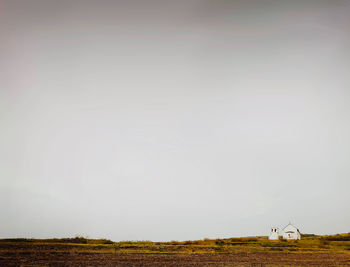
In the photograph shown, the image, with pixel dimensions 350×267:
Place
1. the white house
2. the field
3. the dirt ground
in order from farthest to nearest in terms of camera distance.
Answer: the white house
the field
the dirt ground

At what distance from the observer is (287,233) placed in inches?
3351

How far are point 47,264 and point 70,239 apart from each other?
30.6 m

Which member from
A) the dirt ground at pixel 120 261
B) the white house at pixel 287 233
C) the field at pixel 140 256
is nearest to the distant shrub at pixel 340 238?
the white house at pixel 287 233

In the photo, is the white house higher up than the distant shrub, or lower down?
higher up

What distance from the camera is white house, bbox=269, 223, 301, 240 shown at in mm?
81394

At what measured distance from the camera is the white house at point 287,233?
81394mm

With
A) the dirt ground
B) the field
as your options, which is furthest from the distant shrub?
the dirt ground

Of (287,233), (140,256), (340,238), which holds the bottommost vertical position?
(340,238)

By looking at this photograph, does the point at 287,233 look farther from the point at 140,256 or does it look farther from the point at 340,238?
the point at 140,256

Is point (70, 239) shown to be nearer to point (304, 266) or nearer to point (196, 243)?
point (196, 243)

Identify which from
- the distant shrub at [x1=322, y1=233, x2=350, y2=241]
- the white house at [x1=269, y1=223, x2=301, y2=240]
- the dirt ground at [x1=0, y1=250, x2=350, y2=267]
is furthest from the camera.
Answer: the distant shrub at [x1=322, y1=233, x2=350, y2=241]

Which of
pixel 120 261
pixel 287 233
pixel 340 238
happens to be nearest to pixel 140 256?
pixel 120 261

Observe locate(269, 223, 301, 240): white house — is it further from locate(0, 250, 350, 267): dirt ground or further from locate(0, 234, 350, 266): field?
locate(0, 250, 350, 267): dirt ground

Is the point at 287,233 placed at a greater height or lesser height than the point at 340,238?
greater
